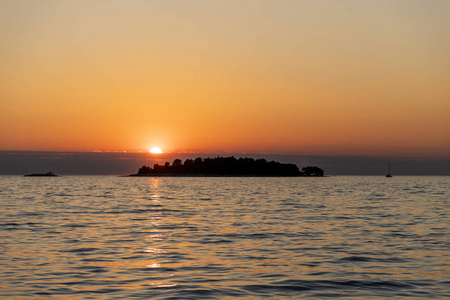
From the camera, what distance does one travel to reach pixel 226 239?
3272 cm

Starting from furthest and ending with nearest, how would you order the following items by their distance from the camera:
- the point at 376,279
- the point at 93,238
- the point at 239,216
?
the point at 239,216 → the point at 93,238 → the point at 376,279

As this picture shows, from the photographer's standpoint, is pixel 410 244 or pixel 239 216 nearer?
pixel 410 244

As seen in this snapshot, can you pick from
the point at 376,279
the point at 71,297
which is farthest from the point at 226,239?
the point at 71,297

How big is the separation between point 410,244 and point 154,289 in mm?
16658

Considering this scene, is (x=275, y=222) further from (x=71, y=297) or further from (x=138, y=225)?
(x=71, y=297)

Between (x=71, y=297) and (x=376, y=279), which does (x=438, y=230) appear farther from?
(x=71, y=297)

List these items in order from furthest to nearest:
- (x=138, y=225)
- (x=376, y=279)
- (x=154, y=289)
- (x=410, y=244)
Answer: (x=138, y=225)
(x=410, y=244)
(x=376, y=279)
(x=154, y=289)

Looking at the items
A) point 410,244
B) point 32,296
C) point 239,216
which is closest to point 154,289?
point 32,296

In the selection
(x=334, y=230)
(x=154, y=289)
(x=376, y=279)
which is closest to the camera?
(x=154, y=289)

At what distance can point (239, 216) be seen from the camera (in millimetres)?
48875

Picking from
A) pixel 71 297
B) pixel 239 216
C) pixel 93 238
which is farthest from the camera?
pixel 239 216

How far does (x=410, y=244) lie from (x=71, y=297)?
19348mm

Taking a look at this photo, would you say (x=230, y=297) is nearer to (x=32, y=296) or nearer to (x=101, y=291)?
(x=101, y=291)

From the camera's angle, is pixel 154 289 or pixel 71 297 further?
pixel 154 289
